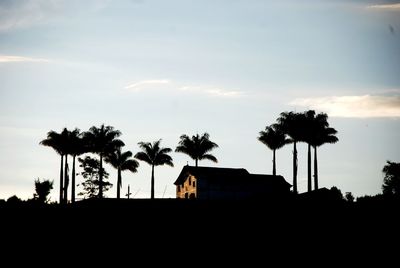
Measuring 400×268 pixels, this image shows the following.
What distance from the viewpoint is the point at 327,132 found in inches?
2562

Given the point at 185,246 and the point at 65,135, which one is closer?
the point at 185,246

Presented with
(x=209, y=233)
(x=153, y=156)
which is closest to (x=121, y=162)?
(x=153, y=156)

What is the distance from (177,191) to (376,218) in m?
57.6

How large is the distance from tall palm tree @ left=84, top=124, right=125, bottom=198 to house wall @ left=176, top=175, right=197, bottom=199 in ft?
42.6

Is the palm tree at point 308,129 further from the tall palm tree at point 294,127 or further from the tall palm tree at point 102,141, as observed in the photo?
the tall palm tree at point 102,141

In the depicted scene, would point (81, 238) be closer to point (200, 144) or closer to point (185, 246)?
point (185, 246)

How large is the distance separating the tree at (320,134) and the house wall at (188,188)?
19.0 m

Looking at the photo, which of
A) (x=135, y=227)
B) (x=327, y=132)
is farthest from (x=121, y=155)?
(x=135, y=227)

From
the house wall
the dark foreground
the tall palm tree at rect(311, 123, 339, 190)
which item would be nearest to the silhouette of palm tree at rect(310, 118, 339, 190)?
the tall palm tree at rect(311, 123, 339, 190)

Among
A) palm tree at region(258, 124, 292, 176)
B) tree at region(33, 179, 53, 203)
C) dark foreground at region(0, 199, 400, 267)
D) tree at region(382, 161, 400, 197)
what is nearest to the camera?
dark foreground at region(0, 199, 400, 267)

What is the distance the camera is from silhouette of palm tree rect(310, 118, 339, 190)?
64062 millimetres

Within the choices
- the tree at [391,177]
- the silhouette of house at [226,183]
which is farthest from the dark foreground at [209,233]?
the tree at [391,177]

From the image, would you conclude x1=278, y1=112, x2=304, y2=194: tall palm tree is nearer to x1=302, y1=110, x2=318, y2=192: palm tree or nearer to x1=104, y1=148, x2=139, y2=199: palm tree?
x1=302, y1=110, x2=318, y2=192: palm tree

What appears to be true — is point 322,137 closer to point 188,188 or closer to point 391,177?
point 188,188
